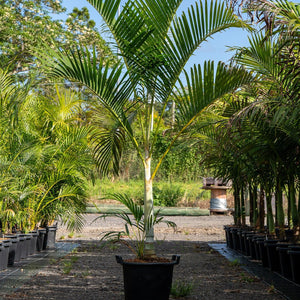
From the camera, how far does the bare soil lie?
4.26m

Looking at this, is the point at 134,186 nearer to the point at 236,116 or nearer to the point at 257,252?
the point at 257,252

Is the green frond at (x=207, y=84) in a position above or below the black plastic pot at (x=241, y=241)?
above

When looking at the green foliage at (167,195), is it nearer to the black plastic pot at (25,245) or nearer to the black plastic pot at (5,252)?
the black plastic pot at (25,245)

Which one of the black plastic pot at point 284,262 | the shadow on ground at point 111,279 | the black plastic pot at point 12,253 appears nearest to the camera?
the shadow on ground at point 111,279

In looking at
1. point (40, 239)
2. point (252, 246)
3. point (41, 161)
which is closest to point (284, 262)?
point (252, 246)

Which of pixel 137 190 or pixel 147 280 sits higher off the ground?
pixel 137 190

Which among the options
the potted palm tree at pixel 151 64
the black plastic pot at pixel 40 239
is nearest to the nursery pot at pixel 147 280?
the potted palm tree at pixel 151 64

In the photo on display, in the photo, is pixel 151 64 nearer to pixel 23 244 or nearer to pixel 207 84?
pixel 207 84

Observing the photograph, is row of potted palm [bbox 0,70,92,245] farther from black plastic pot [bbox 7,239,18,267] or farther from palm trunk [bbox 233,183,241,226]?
palm trunk [bbox 233,183,241,226]

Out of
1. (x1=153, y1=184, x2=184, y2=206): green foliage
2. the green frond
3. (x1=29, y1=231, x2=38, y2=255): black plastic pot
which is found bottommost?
(x1=29, y1=231, x2=38, y2=255): black plastic pot

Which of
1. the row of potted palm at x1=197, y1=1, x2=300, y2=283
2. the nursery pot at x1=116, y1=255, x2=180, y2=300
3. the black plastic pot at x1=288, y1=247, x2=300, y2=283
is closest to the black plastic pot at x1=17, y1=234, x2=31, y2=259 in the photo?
the row of potted palm at x1=197, y1=1, x2=300, y2=283

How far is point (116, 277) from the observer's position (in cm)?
520

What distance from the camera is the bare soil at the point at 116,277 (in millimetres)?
4262

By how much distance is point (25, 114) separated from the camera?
7.15 m
